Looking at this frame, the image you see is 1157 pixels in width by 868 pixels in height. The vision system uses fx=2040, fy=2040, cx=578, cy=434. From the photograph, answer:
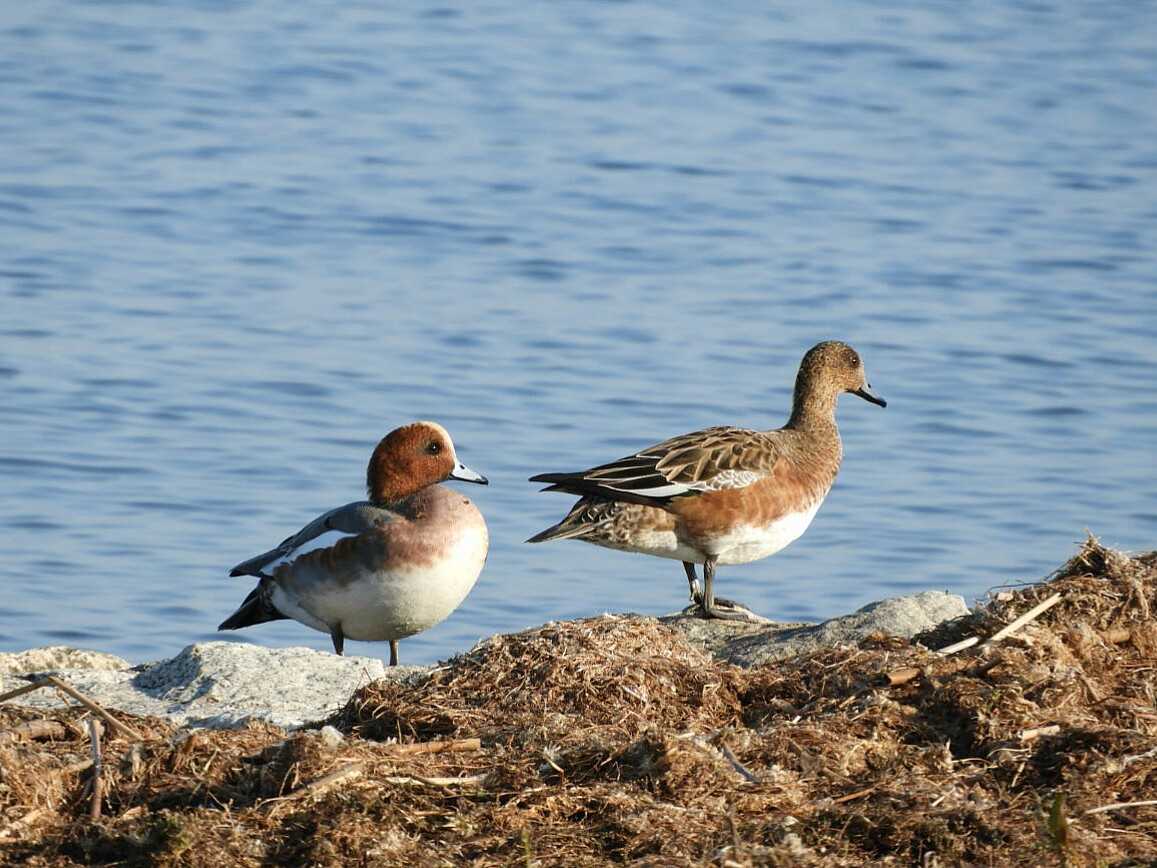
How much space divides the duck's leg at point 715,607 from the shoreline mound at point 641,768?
2157mm

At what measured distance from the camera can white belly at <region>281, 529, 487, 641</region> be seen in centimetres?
713

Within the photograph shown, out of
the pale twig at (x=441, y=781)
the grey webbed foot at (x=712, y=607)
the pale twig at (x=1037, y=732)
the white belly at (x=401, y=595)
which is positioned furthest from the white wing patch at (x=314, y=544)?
the pale twig at (x=1037, y=732)

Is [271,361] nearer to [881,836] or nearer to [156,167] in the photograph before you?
[156,167]

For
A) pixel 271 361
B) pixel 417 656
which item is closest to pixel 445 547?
pixel 417 656

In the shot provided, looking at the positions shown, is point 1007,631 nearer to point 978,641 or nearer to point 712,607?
point 978,641

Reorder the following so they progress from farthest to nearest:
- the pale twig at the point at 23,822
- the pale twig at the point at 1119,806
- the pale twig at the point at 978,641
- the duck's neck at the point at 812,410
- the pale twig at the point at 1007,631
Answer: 1. the duck's neck at the point at 812,410
2. the pale twig at the point at 1007,631
3. the pale twig at the point at 978,641
4. the pale twig at the point at 1119,806
5. the pale twig at the point at 23,822

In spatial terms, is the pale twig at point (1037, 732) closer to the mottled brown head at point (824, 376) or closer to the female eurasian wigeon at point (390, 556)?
the female eurasian wigeon at point (390, 556)

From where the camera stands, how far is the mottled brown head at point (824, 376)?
8961 millimetres

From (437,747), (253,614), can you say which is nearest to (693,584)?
(253,614)

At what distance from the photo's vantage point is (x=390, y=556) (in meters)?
7.11

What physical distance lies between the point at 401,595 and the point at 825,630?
1.54 metres

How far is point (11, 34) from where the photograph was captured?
67.9 feet

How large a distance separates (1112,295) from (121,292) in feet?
22.8

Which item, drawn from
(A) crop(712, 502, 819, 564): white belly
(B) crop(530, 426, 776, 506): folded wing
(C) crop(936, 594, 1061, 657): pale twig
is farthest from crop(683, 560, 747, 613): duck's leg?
(C) crop(936, 594, 1061, 657): pale twig
